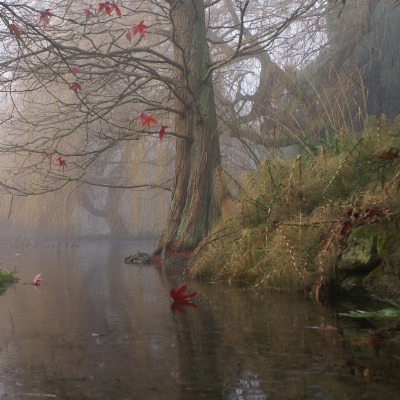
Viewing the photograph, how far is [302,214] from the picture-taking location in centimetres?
435

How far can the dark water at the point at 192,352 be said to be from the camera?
60.1 inches

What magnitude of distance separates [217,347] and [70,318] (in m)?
0.99

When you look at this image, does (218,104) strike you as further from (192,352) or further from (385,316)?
(192,352)

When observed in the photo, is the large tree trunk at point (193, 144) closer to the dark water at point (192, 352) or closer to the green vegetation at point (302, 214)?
the green vegetation at point (302, 214)

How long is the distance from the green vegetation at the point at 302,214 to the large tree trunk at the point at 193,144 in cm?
163

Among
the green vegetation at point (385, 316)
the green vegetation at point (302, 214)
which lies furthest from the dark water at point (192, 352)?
the green vegetation at point (302, 214)

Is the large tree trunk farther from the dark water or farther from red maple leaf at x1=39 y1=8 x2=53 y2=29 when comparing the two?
the dark water

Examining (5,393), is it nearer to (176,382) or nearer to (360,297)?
(176,382)

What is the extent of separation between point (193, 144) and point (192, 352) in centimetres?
565

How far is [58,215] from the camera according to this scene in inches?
463

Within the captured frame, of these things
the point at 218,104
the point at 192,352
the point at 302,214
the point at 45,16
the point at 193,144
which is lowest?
the point at 192,352

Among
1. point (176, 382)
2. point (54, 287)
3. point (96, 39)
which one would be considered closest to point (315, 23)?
point (96, 39)

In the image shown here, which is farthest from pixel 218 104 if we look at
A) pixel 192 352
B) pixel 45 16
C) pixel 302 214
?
pixel 192 352

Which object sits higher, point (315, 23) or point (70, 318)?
point (315, 23)
